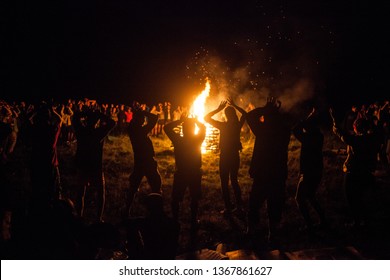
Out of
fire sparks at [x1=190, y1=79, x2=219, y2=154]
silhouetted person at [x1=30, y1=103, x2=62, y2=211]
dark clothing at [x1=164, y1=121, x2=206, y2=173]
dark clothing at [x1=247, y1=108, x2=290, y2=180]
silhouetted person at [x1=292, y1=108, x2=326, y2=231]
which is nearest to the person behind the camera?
dark clothing at [x1=247, y1=108, x2=290, y2=180]

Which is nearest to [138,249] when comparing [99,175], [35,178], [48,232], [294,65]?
[48,232]

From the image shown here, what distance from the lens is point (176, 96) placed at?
45.8 meters

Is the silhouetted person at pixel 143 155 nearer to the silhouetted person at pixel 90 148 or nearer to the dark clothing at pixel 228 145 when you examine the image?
the silhouetted person at pixel 90 148

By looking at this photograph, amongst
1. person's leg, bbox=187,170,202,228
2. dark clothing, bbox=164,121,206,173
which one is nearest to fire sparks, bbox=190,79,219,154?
dark clothing, bbox=164,121,206,173

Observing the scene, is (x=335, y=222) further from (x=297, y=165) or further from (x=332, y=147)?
(x=332, y=147)

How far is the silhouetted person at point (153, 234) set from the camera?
13.6ft

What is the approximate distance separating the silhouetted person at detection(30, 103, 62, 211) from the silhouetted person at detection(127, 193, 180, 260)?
2847 millimetres

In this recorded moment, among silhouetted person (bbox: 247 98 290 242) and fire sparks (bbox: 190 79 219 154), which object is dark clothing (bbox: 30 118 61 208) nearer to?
silhouetted person (bbox: 247 98 290 242)

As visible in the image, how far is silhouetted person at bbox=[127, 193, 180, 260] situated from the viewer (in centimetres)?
416

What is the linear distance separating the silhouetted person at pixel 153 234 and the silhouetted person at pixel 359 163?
3509mm

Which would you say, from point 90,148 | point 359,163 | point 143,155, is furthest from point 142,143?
point 359,163

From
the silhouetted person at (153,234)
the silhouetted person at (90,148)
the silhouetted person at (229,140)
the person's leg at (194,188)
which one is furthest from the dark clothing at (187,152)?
the silhouetted person at (153,234)

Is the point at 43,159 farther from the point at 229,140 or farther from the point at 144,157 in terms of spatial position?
the point at 229,140

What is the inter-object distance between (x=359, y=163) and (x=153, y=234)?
3.87 m
